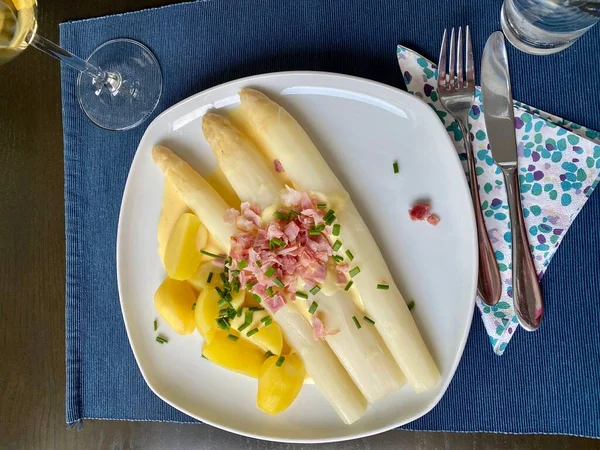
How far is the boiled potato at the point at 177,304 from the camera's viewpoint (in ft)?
5.05

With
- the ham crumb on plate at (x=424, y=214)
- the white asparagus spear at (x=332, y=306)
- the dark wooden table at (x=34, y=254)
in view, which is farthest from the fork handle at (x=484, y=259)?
the dark wooden table at (x=34, y=254)

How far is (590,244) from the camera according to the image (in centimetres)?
144

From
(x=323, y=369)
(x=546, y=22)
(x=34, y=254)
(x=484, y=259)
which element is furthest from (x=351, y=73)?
(x=34, y=254)

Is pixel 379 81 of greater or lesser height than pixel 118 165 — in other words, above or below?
above

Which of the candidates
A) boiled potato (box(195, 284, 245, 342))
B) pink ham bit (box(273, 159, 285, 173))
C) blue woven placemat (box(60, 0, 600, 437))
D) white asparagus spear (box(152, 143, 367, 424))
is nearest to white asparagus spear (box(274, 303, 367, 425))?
white asparagus spear (box(152, 143, 367, 424))

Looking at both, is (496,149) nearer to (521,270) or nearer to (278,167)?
(521,270)

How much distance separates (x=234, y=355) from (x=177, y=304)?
230 millimetres

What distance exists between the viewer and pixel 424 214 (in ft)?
4.75

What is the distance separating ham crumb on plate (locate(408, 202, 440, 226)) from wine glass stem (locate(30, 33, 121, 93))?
1060 mm

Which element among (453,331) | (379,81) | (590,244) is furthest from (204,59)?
(590,244)

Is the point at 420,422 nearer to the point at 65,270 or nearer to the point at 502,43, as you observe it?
the point at 502,43

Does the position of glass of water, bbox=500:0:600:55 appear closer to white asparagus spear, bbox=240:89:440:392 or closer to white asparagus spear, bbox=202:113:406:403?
white asparagus spear, bbox=240:89:440:392

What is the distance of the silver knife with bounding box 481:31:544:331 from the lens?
138 centimetres

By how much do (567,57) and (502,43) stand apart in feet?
0.62
